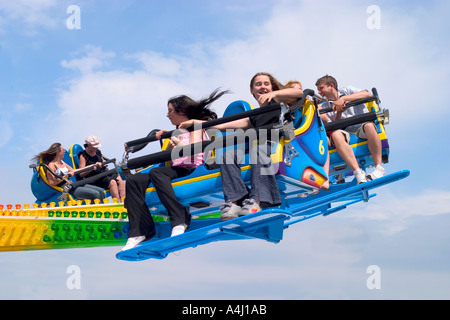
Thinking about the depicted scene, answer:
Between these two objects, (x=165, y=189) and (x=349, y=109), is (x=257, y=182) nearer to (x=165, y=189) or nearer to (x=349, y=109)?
(x=165, y=189)

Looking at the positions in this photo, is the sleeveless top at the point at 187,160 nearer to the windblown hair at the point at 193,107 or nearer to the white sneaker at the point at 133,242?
the windblown hair at the point at 193,107

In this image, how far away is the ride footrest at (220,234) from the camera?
5406 mm

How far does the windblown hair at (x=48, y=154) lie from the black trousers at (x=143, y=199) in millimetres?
2548

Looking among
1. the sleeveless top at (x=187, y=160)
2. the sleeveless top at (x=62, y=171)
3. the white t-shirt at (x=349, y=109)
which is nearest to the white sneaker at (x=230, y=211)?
the sleeveless top at (x=187, y=160)

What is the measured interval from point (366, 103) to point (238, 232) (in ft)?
10.0

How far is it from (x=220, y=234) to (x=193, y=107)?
4.62 ft

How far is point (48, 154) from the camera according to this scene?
8.27 meters

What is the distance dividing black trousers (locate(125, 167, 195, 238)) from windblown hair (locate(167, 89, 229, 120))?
22.8 inches

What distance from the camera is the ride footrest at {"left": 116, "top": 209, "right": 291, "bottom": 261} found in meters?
5.41

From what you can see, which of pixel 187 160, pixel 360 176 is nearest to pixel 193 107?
pixel 187 160

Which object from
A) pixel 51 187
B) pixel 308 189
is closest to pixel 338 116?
pixel 308 189

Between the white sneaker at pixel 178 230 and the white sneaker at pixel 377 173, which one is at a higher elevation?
the white sneaker at pixel 377 173

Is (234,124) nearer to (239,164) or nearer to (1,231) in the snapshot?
(239,164)

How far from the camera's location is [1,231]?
6.27 metres
